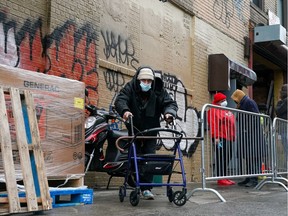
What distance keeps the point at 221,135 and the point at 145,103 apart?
1.70 metres

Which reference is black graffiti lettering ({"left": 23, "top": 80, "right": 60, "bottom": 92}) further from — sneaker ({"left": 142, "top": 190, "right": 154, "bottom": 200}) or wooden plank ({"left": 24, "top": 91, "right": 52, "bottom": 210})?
sneaker ({"left": 142, "top": 190, "right": 154, "bottom": 200})

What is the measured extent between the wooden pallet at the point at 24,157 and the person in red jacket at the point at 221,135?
10.1ft

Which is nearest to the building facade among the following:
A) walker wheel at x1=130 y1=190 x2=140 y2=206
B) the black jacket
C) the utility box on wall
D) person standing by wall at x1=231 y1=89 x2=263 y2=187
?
the utility box on wall

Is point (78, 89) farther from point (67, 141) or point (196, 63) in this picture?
point (196, 63)

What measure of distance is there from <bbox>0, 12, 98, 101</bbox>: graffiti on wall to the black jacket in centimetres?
155

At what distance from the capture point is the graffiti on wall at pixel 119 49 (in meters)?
8.35

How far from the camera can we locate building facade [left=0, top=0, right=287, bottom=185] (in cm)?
688

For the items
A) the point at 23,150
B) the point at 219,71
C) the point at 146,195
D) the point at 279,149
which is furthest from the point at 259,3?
the point at 23,150

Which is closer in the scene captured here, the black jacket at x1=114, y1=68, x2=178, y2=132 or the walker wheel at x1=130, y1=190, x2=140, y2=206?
the walker wheel at x1=130, y1=190, x2=140, y2=206

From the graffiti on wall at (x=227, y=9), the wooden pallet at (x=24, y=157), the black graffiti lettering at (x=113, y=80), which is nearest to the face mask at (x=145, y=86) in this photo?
the wooden pallet at (x=24, y=157)

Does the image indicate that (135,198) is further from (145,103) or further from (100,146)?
(100,146)

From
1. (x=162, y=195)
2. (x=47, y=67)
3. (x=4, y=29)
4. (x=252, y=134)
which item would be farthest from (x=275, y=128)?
(x=4, y=29)

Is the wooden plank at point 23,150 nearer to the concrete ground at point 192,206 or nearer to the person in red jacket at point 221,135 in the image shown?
the concrete ground at point 192,206

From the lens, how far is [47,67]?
6.91m
